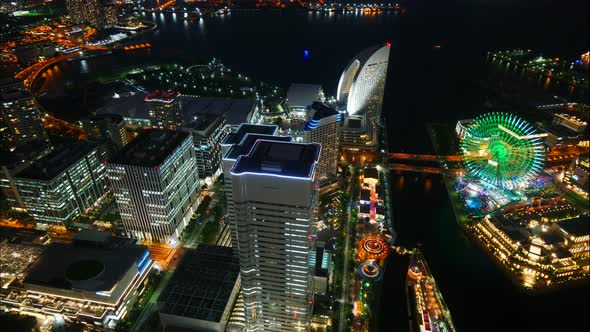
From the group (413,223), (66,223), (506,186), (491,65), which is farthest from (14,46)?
(491,65)

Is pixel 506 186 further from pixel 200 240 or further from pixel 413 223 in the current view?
pixel 200 240

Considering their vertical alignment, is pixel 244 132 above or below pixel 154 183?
above

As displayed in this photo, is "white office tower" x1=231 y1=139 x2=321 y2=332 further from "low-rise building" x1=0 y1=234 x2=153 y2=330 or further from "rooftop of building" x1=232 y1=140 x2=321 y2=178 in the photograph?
"low-rise building" x1=0 y1=234 x2=153 y2=330

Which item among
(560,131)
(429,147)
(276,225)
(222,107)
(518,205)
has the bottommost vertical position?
(429,147)

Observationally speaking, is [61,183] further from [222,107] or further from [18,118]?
[222,107]

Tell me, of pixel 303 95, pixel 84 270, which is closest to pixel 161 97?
pixel 303 95

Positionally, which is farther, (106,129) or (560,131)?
(560,131)

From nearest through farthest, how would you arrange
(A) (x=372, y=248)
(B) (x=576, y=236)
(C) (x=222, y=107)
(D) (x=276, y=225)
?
1. (D) (x=276, y=225)
2. (B) (x=576, y=236)
3. (A) (x=372, y=248)
4. (C) (x=222, y=107)
